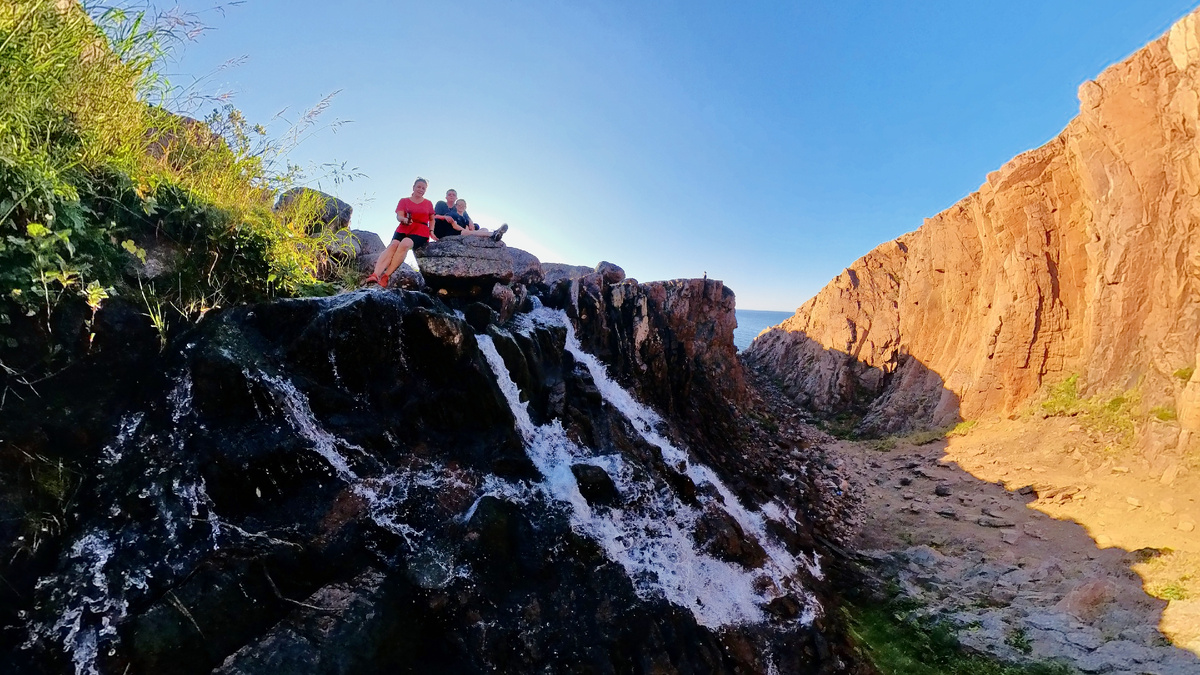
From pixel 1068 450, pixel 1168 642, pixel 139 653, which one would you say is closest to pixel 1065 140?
pixel 1068 450

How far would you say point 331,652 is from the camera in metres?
4.40

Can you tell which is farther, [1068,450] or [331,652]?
[1068,450]

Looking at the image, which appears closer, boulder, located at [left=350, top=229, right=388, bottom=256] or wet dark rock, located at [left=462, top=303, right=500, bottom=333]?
wet dark rock, located at [left=462, top=303, right=500, bottom=333]

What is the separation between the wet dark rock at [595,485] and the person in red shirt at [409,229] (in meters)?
4.89

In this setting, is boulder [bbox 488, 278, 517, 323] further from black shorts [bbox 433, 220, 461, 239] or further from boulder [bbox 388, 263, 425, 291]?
black shorts [bbox 433, 220, 461, 239]

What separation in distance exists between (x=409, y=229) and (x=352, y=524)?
574 centimetres

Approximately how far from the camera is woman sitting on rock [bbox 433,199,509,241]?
10.8 meters

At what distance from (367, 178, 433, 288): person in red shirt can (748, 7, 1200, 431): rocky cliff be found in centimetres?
1784

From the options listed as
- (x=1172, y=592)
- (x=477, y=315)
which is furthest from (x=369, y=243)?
(x=1172, y=592)

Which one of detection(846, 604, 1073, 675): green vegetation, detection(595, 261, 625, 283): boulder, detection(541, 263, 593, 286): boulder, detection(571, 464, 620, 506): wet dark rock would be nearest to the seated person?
detection(595, 261, 625, 283): boulder

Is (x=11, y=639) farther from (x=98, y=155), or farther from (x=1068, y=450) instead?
(x=1068, y=450)

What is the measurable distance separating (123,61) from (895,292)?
104ft

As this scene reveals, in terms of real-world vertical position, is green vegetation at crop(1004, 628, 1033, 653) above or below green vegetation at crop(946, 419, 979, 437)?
below

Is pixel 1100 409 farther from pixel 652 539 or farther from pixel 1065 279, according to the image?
pixel 652 539
